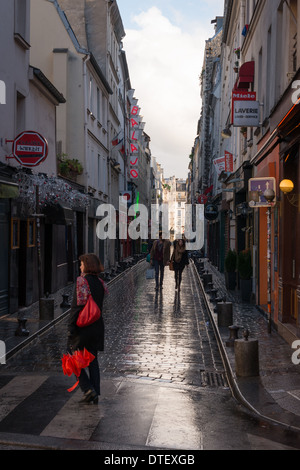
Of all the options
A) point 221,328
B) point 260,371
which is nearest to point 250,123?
point 221,328

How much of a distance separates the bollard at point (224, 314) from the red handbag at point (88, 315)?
6.03 metres

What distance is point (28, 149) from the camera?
1407 cm

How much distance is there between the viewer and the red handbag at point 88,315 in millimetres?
6719

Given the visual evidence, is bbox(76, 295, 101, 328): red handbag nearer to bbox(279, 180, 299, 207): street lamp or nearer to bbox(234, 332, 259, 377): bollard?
bbox(234, 332, 259, 377): bollard

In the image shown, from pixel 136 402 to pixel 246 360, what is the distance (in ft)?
6.18

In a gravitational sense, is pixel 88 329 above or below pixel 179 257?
below

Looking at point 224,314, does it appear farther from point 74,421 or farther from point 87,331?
point 74,421

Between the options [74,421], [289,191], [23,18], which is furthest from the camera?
[23,18]

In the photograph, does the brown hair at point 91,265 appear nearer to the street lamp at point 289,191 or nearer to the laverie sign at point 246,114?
the street lamp at point 289,191

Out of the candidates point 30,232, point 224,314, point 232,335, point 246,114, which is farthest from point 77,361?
point 246,114

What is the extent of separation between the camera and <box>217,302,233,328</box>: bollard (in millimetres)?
12422

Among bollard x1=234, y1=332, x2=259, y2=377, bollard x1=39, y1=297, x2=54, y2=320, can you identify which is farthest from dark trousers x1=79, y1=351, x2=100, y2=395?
bollard x1=39, y1=297, x2=54, y2=320

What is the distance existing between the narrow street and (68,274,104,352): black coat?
26.8 inches

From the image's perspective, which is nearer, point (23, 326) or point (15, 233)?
point (23, 326)
